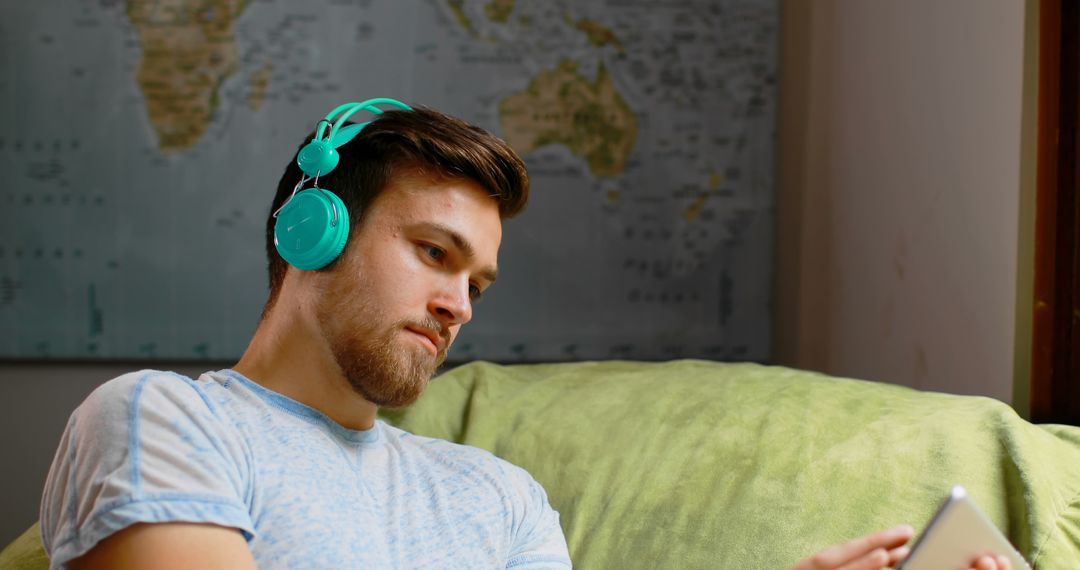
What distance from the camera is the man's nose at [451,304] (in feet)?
3.58

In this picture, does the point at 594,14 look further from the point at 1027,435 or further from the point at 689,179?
the point at 1027,435

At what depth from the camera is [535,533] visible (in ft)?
3.92

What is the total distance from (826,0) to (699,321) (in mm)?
800

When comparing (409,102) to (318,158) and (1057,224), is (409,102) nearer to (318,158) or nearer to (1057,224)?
(318,158)

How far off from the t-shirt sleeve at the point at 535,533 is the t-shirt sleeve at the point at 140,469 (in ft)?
1.21

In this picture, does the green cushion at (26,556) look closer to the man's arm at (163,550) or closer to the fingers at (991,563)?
the man's arm at (163,550)

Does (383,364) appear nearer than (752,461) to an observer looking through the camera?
Yes

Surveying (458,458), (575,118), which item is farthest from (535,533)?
(575,118)

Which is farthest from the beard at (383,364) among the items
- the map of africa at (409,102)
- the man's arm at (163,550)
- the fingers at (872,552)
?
the map of africa at (409,102)

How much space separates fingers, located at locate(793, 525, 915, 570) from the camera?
0.81 metres

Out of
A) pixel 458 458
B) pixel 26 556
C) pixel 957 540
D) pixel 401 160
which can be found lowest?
pixel 26 556

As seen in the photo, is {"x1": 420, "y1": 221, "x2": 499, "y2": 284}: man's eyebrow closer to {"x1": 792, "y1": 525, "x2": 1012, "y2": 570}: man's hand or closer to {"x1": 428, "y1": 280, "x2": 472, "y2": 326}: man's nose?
{"x1": 428, "y1": 280, "x2": 472, "y2": 326}: man's nose

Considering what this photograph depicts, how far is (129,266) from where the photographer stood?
2268mm

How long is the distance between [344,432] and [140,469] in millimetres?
296
